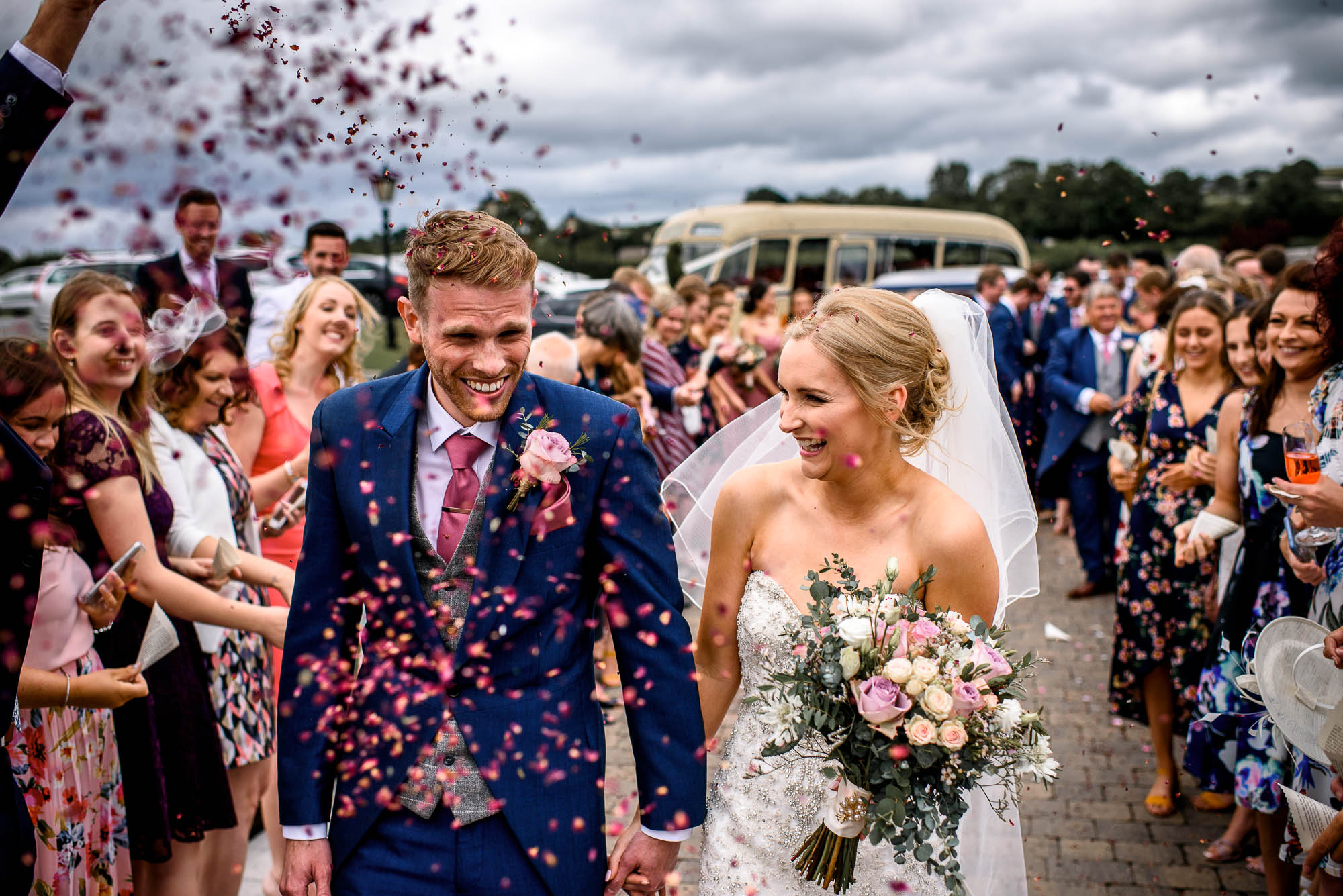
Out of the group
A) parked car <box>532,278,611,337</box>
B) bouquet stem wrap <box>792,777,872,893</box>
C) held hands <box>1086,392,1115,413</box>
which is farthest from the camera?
parked car <box>532,278,611,337</box>

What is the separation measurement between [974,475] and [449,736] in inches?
75.7

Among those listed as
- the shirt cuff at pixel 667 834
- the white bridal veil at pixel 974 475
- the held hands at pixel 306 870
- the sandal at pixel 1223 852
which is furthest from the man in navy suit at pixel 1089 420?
Answer: the held hands at pixel 306 870

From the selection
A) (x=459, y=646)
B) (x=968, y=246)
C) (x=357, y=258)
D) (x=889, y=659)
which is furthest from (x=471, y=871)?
(x=357, y=258)

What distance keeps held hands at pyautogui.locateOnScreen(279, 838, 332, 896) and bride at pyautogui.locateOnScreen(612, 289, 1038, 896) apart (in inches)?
41.6

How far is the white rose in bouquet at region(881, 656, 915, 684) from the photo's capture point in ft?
7.59

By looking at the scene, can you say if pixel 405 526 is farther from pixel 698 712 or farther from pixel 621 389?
pixel 621 389

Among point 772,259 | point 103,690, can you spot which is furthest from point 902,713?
point 772,259

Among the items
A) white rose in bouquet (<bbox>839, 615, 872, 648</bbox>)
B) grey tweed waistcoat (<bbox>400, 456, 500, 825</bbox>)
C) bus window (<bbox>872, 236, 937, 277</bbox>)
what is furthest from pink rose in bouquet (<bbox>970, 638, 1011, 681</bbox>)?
bus window (<bbox>872, 236, 937, 277</bbox>)

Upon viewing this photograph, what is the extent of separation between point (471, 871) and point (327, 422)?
113cm

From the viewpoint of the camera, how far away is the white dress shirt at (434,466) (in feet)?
7.74

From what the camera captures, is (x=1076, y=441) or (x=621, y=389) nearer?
(x=621, y=389)

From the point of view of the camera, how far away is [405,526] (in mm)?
2305

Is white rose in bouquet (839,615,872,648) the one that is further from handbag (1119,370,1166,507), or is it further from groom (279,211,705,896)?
handbag (1119,370,1166,507)

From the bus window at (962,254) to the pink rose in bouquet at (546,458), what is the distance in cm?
2073
